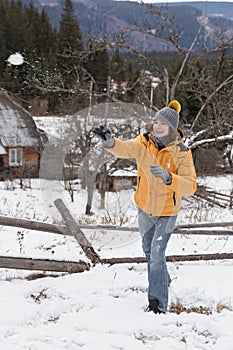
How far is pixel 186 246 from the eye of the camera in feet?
19.7

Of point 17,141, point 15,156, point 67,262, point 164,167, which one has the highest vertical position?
point 164,167

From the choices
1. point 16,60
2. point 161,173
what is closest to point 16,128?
point 16,60

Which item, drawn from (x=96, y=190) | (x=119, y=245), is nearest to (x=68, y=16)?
(x=96, y=190)

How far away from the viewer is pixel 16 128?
24.2 m

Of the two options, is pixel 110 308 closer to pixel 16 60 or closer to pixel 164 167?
pixel 164 167

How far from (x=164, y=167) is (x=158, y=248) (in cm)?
68

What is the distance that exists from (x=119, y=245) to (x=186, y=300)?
2186 mm

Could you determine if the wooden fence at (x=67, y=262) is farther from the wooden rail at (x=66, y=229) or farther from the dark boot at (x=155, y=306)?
the dark boot at (x=155, y=306)

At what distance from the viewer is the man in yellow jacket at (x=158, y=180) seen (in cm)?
328

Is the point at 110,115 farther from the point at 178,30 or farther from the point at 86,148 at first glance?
the point at 178,30

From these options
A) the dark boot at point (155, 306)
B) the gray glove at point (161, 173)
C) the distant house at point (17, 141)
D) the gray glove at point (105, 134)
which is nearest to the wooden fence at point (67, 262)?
the dark boot at point (155, 306)

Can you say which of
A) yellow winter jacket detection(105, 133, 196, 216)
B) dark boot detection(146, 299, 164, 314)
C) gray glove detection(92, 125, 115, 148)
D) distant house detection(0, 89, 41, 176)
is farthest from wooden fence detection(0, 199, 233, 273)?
distant house detection(0, 89, 41, 176)

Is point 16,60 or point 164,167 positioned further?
point 16,60

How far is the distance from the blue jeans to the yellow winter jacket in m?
0.07
